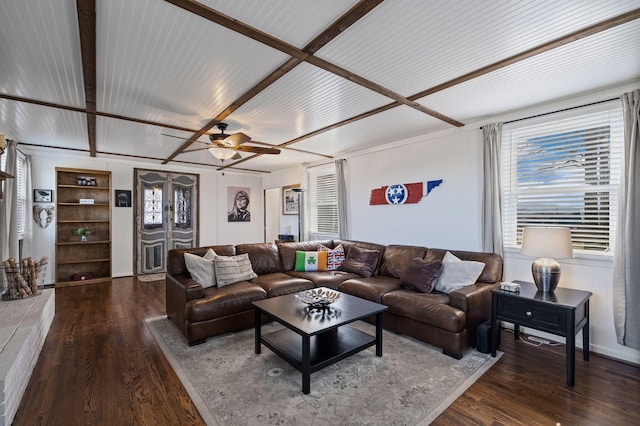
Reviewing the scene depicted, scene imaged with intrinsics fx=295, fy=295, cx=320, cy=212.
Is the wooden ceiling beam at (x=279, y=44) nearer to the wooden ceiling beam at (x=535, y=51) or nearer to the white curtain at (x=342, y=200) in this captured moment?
the wooden ceiling beam at (x=535, y=51)

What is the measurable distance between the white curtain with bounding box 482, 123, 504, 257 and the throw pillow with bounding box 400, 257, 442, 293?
2.36 feet

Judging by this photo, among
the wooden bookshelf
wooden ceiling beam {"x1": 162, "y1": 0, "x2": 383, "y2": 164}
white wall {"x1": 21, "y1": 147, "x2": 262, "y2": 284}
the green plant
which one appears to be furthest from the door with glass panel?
wooden ceiling beam {"x1": 162, "y1": 0, "x2": 383, "y2": 164}

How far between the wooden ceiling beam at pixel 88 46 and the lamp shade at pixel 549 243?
144 inches

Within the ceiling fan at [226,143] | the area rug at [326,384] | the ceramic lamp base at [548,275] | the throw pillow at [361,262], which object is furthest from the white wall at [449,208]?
the ceiling fan at [226,143]

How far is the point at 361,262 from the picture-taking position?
4.32 metres

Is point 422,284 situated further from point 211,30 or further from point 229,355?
point 211,30

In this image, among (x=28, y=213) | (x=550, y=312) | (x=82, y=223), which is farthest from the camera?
(x=82, y=223)

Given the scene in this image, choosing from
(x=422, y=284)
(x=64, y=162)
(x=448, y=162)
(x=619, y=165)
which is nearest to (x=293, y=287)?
(x=422, y=284)

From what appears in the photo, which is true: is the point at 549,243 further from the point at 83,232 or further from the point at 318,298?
the point at 83,232

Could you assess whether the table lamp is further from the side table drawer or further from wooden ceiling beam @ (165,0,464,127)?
wooden ceiling beam @ (165,0,464,127)

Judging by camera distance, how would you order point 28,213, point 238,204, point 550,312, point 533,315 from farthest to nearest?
point 238,204 < point 28,213 < point 533,315 < point 550,312

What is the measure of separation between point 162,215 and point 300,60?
5858 mm

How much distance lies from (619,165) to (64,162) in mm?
8232

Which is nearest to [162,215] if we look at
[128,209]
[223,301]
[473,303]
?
[128,209]
